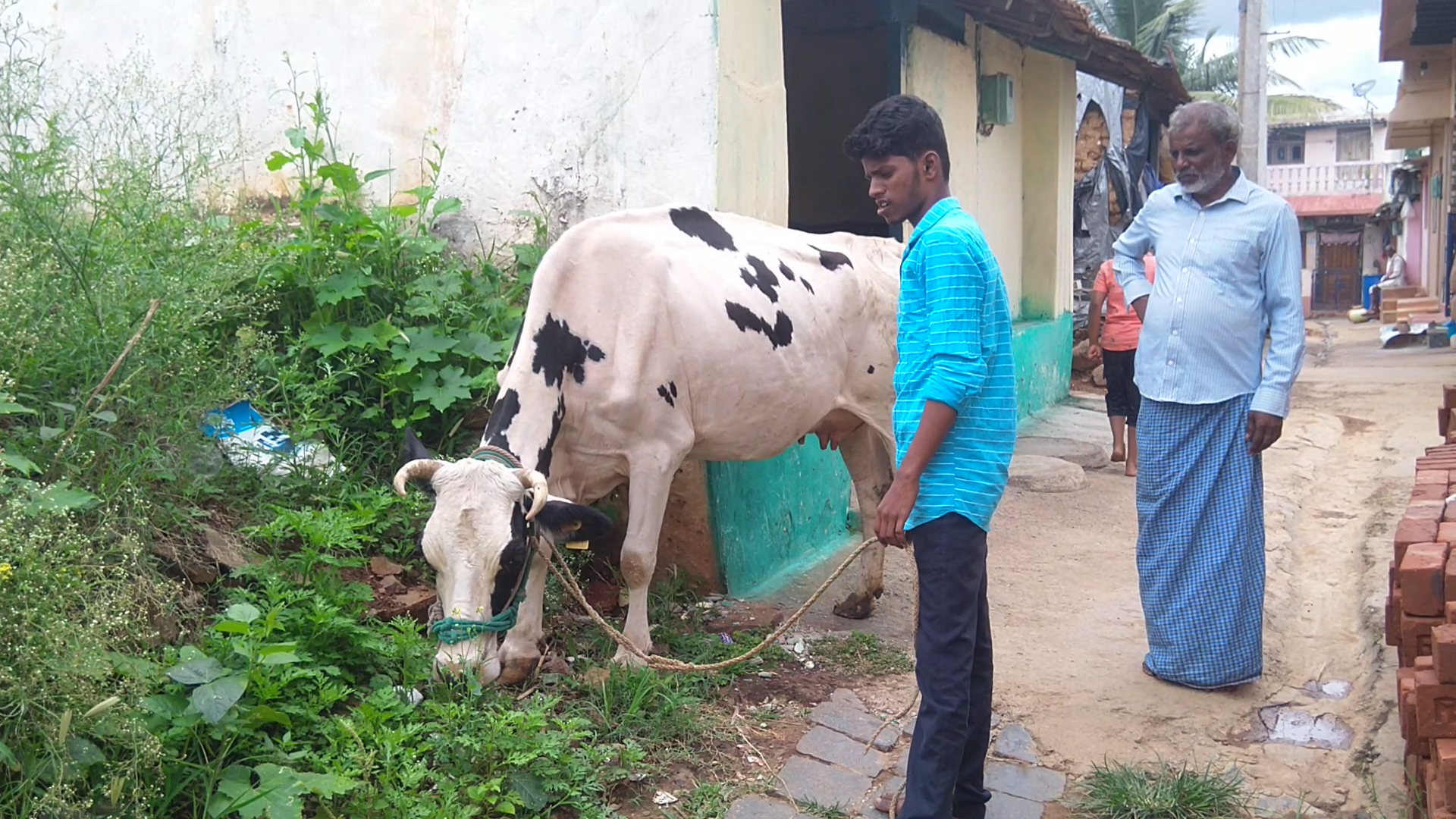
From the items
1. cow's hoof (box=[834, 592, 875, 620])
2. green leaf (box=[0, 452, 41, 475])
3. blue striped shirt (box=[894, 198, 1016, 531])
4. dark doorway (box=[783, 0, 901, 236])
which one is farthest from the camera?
dark doorway (box=[783, 0, 901, 236])

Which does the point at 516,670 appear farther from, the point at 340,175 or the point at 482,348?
the point at 340,175

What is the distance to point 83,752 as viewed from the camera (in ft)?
9.21

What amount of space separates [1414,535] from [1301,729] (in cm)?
100

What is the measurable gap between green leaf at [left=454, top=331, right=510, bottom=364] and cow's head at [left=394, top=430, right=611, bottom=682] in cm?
129

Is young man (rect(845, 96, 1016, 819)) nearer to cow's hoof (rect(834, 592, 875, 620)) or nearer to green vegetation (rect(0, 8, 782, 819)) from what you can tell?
green vegetation (rect(0, 8, 782, 819))

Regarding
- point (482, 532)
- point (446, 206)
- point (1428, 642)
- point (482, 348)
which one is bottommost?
Answer: point (1428, 642)

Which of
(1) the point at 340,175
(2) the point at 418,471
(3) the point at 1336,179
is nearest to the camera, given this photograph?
(2) the point at 418,471

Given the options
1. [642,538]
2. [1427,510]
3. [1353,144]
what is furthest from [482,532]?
[1353,144]

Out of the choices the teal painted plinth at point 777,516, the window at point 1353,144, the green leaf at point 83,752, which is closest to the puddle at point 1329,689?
the teal painted plinth at point 777,516

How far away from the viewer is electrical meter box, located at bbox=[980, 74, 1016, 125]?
9.52 metres

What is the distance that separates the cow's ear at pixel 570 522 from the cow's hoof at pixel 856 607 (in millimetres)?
1724

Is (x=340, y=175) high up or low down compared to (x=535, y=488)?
up

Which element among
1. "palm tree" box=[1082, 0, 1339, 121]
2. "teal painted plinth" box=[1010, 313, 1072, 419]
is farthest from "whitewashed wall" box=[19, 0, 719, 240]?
"palm tree" box=[1082, 0, 1339, 121]

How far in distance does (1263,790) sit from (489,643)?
8.07 feet
